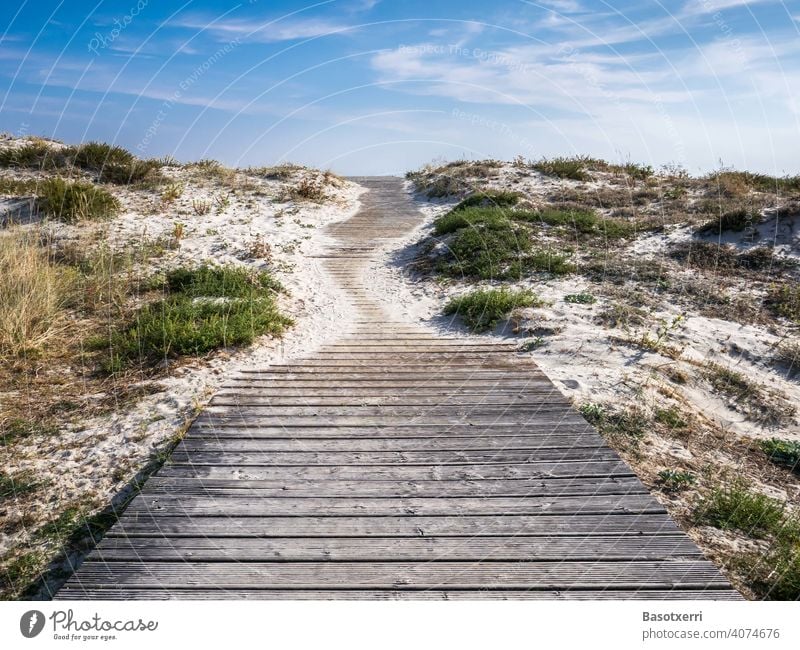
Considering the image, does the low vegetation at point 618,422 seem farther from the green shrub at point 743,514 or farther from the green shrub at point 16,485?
the green shrub at point 16,485

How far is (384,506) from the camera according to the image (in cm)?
385

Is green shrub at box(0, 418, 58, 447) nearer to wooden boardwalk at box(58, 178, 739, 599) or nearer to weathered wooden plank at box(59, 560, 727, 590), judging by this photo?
wooden boardwalk at box(58, 178, 739, 599)

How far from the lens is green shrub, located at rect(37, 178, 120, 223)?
43.9 ft

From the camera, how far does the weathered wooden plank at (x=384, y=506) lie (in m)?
3.78

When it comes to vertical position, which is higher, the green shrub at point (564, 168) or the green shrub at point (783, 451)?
the green shrub at point (564, 168)

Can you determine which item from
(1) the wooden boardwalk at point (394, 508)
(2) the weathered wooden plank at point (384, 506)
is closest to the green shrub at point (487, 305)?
(1) the wooden boardwalk at point (394, 508)

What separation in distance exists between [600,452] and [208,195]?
622 inches

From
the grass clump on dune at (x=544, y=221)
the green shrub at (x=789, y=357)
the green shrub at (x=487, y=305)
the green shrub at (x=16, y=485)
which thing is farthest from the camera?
the grass clump on dune at (x=544, y=221)

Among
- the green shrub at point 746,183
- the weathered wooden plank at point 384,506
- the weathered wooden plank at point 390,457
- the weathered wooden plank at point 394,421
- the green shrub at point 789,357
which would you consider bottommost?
the weathered wooden plank at point 384,506

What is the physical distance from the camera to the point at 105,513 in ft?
14.9

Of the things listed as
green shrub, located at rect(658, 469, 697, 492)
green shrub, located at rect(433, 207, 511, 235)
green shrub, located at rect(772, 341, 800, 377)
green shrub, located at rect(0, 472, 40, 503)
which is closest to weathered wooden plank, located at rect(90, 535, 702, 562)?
green shrub, located at rect(658, 469, 697, 492)
